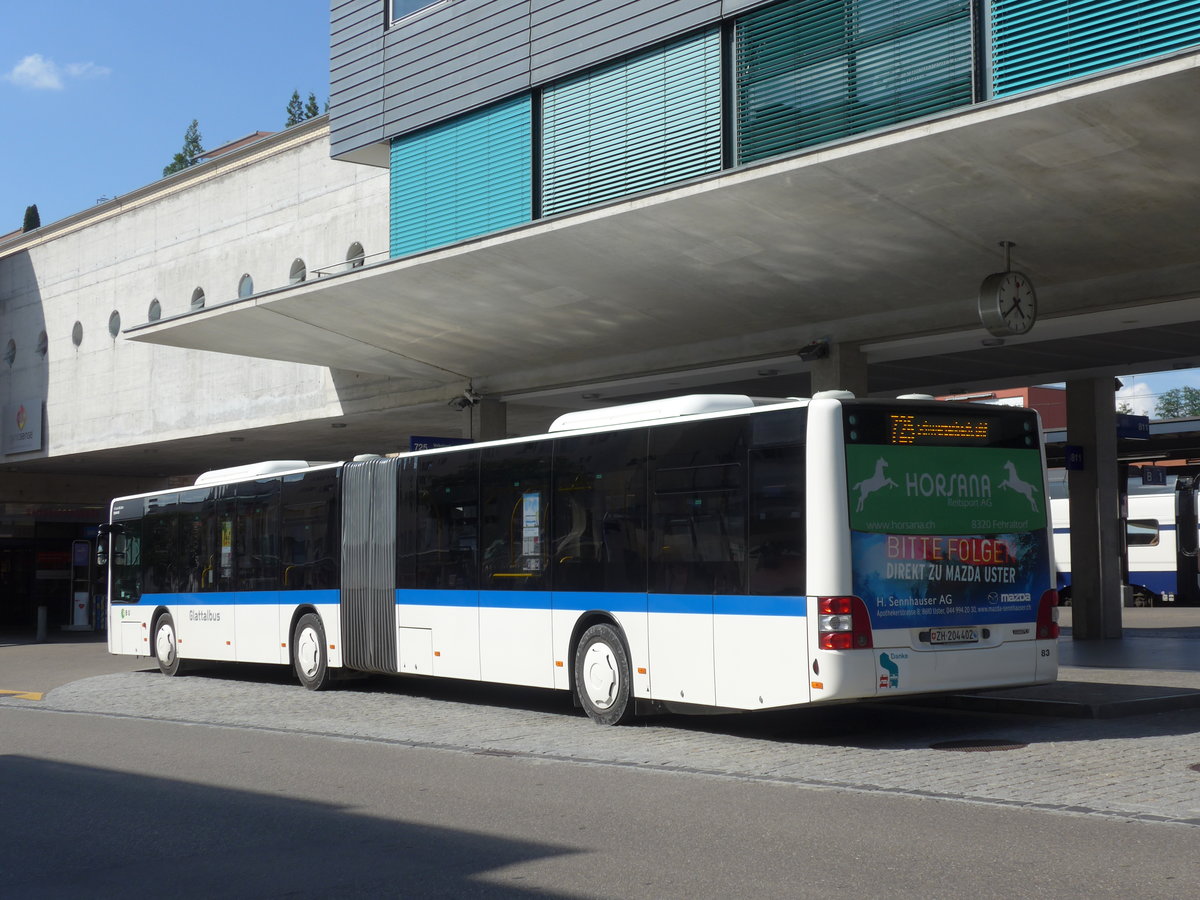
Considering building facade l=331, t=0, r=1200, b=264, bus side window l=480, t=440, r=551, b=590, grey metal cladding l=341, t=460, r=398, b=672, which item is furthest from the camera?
grey metal cladding l=341, t=460, r=398, b=672

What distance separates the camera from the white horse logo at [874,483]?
36.1 ft

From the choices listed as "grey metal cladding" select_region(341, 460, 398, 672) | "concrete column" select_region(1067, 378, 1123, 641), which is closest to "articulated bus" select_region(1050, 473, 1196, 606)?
"concrete column" select_region(1067, 378, 1123, 641)

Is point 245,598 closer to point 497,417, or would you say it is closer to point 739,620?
point 497,417

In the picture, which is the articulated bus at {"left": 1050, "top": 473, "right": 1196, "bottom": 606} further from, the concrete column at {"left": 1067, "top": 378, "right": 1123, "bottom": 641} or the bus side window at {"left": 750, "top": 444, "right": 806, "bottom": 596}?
the bus side window at {"left": 750, "top": 444, "right": 806, "bottom": 596}

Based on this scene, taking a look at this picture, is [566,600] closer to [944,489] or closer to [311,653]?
[944,489]

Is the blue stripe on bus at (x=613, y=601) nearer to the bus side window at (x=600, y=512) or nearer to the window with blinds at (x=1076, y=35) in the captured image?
the bus side window at (x=600, y=512)

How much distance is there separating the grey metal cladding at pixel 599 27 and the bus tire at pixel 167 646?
10038 millimetres

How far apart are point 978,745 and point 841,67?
7048mm

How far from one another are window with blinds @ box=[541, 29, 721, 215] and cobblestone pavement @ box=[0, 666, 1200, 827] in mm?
6211

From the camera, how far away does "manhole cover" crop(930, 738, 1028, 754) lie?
10.6 m

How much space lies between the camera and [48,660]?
26938 mm

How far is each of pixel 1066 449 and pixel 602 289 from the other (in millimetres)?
9001

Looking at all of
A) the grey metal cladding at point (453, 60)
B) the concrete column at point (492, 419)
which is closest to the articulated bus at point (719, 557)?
the grey metal cladding at point (453, 60)

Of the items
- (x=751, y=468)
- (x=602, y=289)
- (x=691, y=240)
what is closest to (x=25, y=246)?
(x=602, y=289)
